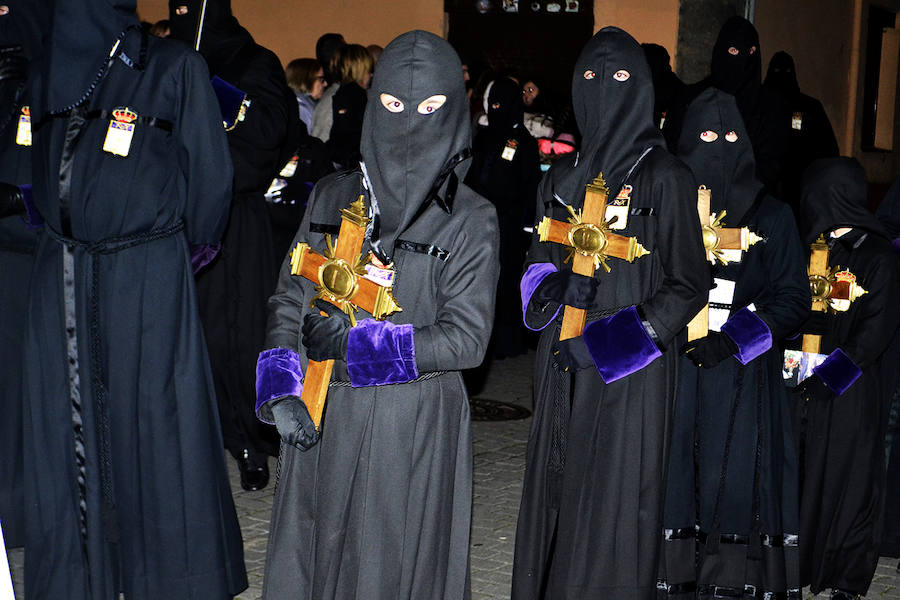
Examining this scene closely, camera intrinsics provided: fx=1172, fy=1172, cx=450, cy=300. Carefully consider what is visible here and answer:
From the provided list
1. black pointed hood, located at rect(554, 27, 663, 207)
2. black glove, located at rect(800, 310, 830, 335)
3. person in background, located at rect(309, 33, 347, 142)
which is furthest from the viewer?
person in background, located at rect(309, 33, 347, 142)

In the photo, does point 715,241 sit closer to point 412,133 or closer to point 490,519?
point 412,133

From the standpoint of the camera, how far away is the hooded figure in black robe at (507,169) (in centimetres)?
1073

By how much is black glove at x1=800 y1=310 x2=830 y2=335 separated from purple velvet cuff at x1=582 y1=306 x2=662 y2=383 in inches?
64.2

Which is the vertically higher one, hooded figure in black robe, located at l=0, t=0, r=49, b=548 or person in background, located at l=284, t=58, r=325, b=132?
person in background, located at l=284, t=58, r=325, b=132

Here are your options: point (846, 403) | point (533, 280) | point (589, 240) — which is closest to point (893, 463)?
point (846, 403)

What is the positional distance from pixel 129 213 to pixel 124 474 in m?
1.01

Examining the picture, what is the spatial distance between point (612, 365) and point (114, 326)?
6.25 ft

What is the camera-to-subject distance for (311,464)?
3574 millimetres

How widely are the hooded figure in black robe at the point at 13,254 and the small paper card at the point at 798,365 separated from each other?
12.1 ft

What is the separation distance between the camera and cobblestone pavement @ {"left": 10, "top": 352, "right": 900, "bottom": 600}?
5.60 m

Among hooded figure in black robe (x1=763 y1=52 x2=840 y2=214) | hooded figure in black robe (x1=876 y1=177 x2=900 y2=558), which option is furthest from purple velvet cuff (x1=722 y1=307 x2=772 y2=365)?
hooded figure in black robe (x1=763 y1=52 x2=840 y2=214)

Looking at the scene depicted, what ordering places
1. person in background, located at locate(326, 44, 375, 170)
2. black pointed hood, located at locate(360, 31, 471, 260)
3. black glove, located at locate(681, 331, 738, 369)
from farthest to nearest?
person in background, located at locate(326, 44, 375, 170) → black glove, located at locate(681, 331, 738, 369) → black pointed hood, located at locate(360, 31, 471, 260)

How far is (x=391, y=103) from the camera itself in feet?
11.7

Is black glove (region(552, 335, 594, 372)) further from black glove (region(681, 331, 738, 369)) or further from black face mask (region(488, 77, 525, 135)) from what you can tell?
black face mask (region(488, 77, 525, 135))
